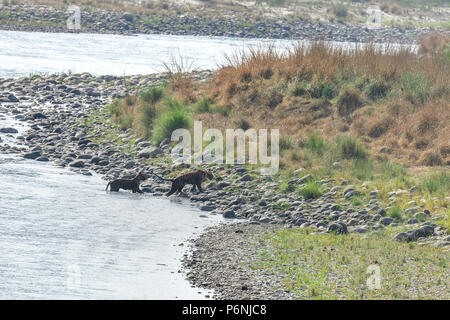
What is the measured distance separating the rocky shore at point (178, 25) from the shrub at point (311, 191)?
3525 cm

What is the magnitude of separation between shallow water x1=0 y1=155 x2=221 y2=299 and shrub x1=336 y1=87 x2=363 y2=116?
6.14 metres

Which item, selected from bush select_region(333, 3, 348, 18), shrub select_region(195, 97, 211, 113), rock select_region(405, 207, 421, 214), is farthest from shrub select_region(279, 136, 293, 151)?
bush select_region(333, 3, 348, 18)

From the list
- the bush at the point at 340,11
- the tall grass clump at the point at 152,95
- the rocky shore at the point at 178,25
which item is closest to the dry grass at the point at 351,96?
the tall grass clump at the point at 152,95

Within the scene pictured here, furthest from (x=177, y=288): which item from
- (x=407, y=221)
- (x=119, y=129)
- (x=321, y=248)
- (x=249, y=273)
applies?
(x=119, y=129)

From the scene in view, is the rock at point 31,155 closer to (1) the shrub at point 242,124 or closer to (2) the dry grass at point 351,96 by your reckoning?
(2) the dry grass at point 351,96

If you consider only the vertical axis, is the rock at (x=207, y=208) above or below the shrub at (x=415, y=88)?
below

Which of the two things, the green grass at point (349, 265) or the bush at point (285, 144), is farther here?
the bush at point (285, 144)

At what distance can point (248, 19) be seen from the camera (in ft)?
191

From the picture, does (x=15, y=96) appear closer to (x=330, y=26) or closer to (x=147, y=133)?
(x=147, y=133)

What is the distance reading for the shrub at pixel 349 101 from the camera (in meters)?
19.5

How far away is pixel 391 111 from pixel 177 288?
988 cm

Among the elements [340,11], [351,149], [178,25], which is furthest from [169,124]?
[340,11]

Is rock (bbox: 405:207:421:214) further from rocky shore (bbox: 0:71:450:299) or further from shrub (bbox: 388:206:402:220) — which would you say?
shrub (bbox: 388:206:402:220)

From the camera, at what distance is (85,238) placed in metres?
12.6
